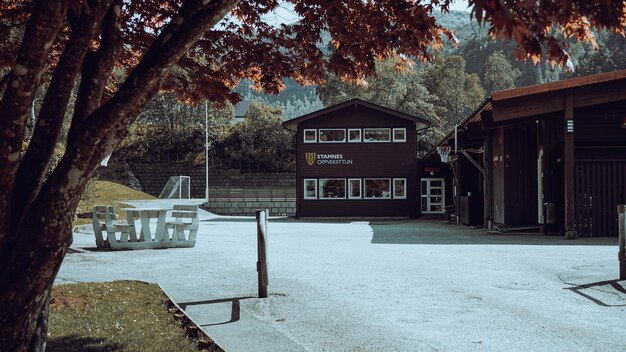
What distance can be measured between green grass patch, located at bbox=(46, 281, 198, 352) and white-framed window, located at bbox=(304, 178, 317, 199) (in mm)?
27064

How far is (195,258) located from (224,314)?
5811 millimetres

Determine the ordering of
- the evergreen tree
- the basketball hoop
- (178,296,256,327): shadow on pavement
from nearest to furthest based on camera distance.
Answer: (178,296,256,327): shadow on pavement, the basketball hoop, the evergreen tree

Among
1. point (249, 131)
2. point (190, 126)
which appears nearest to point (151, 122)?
point (190, 126)

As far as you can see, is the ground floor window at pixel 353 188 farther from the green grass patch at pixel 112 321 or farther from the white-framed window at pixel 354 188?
the green grass patch at pixel 112 321

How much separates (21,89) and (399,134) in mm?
31865

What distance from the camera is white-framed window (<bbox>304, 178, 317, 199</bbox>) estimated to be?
35.1m

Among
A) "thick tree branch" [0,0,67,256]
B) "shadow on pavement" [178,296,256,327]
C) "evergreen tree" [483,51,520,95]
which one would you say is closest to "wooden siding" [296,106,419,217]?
"shadow on pavement" [178,296,256,327]

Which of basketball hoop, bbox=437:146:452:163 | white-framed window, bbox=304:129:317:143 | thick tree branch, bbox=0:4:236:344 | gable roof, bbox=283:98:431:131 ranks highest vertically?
gable roof, bbox=283:98:431:131

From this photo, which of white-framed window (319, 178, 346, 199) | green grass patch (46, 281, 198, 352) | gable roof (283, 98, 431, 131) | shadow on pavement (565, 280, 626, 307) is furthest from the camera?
white-framed window (319, 178, 346, 199)

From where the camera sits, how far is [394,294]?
26.5ft

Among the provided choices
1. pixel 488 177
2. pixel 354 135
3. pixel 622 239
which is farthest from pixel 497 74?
pixel 622 239

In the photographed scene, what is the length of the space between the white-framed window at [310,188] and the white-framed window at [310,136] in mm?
2025

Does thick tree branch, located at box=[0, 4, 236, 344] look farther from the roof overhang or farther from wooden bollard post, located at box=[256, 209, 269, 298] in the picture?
the roof overhang

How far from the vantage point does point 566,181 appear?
1720 cm
